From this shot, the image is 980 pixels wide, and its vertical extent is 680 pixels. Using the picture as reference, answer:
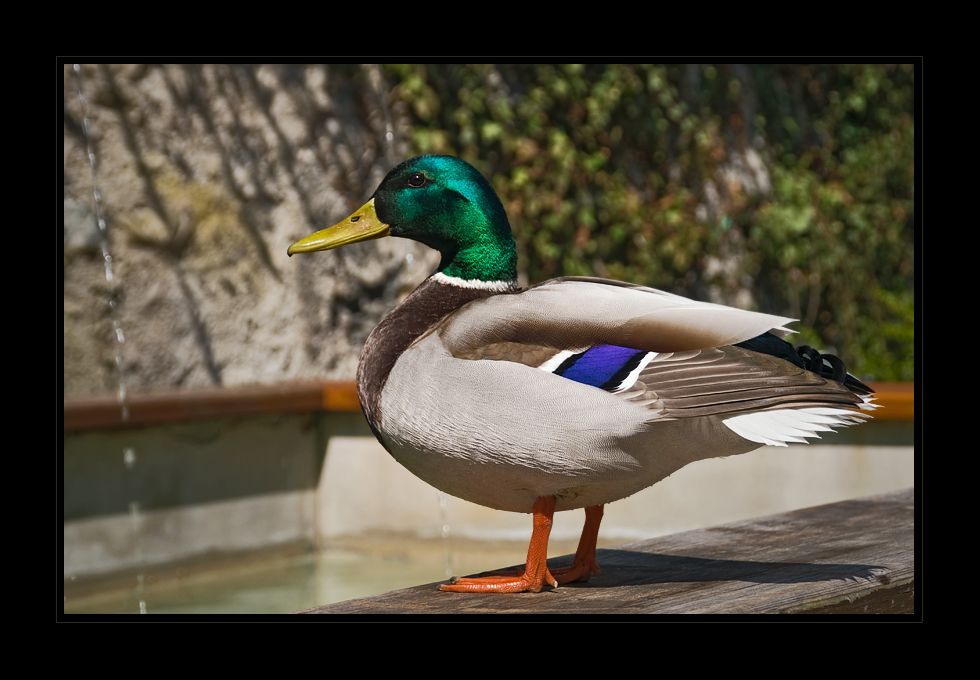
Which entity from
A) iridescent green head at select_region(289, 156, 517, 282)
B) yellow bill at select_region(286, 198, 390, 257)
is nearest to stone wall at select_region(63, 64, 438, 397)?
yellow bill at select_region(286, 198, 390, 257)

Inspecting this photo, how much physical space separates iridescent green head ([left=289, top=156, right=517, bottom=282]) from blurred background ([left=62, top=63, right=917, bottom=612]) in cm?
217

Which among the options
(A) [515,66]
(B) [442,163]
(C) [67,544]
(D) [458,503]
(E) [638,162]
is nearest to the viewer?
(B) [442,163]

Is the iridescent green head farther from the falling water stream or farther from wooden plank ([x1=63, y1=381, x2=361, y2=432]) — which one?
the falling water stream

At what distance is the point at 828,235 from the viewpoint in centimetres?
606

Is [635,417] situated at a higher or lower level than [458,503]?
higher

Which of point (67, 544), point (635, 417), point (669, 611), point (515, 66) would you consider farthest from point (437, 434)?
point (515, 66)

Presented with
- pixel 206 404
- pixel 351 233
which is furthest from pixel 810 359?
pixel 206 404

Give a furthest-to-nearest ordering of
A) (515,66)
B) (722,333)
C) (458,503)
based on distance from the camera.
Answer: (515,66), (458,503), (722,333)

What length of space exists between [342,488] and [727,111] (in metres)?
3.44

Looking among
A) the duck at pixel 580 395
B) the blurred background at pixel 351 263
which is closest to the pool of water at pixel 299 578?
the blurred background at pixel 351 263

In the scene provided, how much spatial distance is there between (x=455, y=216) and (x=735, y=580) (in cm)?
96

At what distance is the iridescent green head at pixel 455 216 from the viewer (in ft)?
6.84

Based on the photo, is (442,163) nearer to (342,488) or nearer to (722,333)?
(722,333)

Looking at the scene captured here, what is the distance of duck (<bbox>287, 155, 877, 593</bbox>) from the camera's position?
5.59ft
